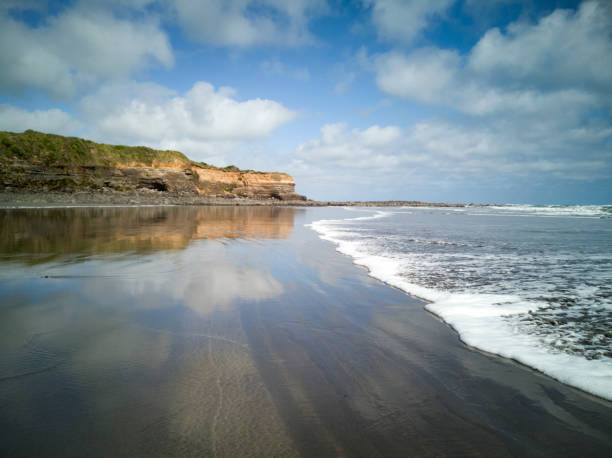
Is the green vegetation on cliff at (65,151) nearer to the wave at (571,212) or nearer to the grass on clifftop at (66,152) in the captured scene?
the grass on clifftop at (66,152)

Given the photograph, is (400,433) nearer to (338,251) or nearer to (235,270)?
(235,270)

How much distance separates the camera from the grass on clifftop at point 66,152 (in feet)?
106

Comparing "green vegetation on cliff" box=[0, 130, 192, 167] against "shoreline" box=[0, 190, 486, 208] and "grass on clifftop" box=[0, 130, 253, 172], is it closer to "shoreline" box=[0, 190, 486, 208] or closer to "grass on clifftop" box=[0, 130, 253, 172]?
"grass on clifftop" box=[0, 130, 253, 172]

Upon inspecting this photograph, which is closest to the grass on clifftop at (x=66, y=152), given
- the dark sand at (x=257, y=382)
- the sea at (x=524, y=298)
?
the dark sand at (x=257, y=382)

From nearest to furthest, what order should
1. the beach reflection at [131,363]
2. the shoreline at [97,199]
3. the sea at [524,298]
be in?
the beach reflection at [131,363] → the sea at [524,298] → the shoreline at [97,199]

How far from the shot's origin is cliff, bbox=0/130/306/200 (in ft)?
106

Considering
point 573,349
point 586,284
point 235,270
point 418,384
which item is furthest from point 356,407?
point 586,284

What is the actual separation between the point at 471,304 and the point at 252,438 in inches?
155

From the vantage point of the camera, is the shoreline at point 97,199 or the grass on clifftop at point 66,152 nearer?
the shoreline at point 97,199

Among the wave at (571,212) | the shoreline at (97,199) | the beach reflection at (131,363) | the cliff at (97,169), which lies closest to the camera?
the beach reflection at (131,363)

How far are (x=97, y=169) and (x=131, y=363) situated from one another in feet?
147

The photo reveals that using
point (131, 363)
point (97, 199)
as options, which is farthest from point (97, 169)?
point (131, 363)

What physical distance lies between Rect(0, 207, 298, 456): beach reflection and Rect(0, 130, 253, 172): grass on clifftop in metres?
38.0

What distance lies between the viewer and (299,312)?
13.6 feet
